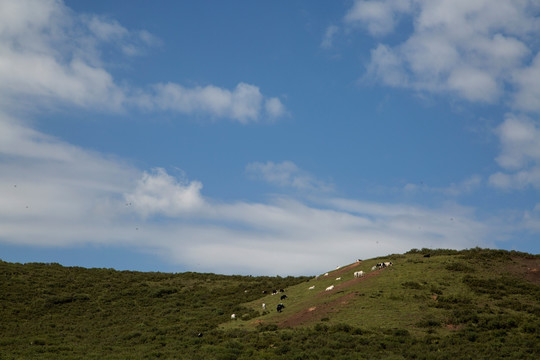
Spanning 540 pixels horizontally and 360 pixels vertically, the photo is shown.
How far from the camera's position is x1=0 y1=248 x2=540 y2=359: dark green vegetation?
31.9m

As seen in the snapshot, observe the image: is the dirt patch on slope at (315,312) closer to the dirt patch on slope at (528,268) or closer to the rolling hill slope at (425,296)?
the rolling hill slope at (425,296)

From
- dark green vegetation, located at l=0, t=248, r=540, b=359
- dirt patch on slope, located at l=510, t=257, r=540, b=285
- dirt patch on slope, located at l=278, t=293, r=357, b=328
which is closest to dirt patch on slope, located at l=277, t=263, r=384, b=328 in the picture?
dirt patch on slope, located at l=278, t=293, r=357, b=328

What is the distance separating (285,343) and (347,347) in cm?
452

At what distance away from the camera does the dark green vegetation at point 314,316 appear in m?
31.9

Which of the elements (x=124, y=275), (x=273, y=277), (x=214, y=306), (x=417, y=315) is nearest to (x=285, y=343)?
(x=417, y=315)

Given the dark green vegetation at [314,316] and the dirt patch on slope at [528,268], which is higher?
the dirt patch on slope at [528,268]

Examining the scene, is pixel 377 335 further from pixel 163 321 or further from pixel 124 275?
pixel 124 275

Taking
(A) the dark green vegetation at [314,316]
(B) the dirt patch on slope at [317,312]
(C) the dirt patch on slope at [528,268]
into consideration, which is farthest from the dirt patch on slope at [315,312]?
(C) the dirt patch on slope at [528,268]

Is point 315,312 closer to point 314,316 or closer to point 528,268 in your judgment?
point 314,316

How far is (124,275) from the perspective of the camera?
235 ft

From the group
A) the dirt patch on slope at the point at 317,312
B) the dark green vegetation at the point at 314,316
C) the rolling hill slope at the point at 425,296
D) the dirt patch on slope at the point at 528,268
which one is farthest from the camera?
the dirt patch on slope at the point at 528,268

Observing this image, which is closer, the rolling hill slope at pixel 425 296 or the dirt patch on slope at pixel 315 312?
the rolling hill slope at pixel 425 296

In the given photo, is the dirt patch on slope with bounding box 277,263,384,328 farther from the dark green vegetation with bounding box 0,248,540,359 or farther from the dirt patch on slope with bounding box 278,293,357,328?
the dark green vegetation with bounding box 0,248,540,359

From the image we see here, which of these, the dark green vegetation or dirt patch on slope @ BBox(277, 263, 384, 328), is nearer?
the dark green vegetation
